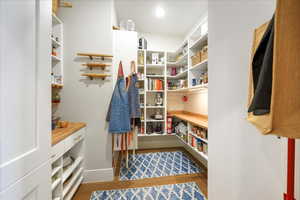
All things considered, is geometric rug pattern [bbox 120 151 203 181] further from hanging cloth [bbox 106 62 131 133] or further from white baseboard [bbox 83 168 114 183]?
hanging cloth [bbox 106 62 131 133]

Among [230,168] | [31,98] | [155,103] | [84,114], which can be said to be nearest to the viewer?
[31,98]

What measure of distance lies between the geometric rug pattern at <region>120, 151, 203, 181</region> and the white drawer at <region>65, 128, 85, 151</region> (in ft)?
2.92

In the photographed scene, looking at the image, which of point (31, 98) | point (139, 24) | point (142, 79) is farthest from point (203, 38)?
point (31, 98)

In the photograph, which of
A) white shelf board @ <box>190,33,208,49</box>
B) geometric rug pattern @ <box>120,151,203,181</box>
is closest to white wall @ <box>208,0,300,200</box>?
white shelf board @ <box>190,33,208,49</box>

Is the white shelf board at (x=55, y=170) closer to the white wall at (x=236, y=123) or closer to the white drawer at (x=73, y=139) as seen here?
the white drawer at (x=73, y=139)

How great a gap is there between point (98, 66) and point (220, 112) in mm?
1643

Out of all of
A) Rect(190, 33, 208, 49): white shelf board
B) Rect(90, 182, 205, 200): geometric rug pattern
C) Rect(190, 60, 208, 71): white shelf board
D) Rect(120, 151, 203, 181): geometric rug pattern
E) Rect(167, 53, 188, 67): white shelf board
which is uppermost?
Rect(190, 33, 208, 49): white shelf board

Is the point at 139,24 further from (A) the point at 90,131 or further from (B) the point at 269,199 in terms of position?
(B) the point at 269,199

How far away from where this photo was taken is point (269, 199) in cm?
68

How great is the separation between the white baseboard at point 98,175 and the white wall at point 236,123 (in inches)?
51.7

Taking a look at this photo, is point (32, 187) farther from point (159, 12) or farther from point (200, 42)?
point (159, 12)

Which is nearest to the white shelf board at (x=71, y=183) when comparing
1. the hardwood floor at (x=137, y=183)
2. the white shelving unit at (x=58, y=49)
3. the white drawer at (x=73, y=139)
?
the hardwood floor at (x=137, y=183)

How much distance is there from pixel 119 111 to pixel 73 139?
0.62 meters

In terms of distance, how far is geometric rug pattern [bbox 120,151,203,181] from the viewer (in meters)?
1.90
